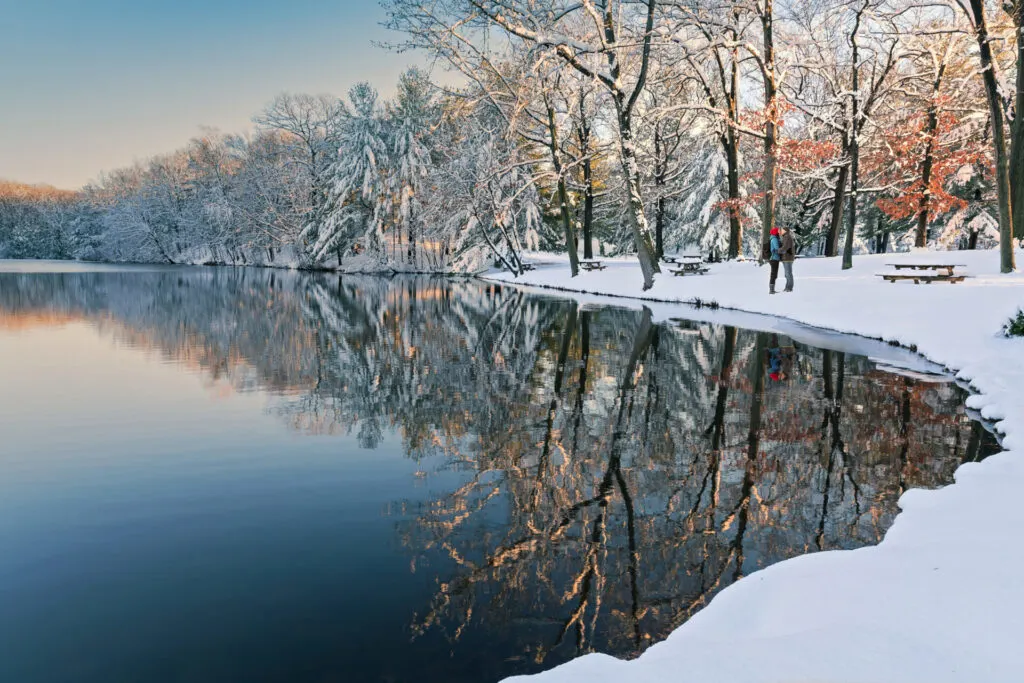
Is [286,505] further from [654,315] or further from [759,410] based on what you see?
[654,315]

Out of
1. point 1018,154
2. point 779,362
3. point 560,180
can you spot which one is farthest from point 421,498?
point 560,180

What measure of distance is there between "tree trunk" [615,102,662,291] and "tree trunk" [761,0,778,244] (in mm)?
4895

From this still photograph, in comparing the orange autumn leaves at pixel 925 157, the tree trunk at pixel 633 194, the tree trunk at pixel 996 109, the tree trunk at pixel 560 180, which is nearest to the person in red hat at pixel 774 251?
the tree trunk at pixel 996 109

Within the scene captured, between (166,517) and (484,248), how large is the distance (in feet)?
146

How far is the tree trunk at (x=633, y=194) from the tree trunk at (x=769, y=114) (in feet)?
16.1

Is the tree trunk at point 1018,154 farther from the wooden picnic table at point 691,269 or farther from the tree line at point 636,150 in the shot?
the wooden picnic table at point 691,269

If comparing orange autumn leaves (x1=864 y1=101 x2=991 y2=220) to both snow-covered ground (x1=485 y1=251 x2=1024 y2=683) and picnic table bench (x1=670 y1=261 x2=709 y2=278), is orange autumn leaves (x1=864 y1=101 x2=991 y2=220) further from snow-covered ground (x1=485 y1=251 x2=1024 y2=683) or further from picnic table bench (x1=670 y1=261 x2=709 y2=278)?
snow-covered ground (x1=485 y1=251 x2=1024 y2=683)

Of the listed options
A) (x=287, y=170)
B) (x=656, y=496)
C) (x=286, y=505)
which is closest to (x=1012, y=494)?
(x=656, y=496)

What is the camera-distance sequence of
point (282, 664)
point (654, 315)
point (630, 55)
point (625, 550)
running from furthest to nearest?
point (630, 55) < point (654, 315) < point (625, 550) < point (282, 664)

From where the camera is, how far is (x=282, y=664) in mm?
4098

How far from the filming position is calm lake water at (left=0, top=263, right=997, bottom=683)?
14.5 ft

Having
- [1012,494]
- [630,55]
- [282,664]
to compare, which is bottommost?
[282,664]

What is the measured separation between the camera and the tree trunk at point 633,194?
2597 cm

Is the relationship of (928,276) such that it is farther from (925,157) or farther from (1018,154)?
(925,157)
